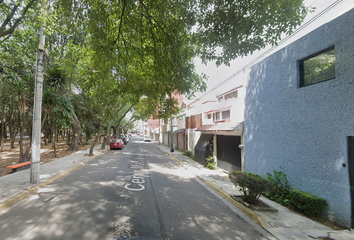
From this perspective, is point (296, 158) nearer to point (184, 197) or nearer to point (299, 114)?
point (299, 114)

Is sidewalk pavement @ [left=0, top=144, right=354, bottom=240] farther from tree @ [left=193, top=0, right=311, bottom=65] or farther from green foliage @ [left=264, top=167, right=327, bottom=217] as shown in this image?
tree @ [left=193, top=0, right=311, bottom=65]

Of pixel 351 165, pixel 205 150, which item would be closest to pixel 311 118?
pixel 351 165

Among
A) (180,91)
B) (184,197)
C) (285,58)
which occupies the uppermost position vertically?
(285,58)

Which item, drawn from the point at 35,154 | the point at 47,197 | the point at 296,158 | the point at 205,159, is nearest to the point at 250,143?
the point at 296,158

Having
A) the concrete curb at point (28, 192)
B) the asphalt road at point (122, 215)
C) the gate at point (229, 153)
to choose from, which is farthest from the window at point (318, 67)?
the concrete curb at point (28, 192)

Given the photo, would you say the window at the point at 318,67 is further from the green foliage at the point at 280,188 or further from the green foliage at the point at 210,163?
the green foliage at the point at 210,163

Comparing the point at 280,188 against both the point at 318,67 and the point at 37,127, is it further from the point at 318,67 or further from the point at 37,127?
the point at 37,127

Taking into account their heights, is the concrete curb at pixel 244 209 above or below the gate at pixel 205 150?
below

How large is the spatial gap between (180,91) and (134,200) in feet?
14.1

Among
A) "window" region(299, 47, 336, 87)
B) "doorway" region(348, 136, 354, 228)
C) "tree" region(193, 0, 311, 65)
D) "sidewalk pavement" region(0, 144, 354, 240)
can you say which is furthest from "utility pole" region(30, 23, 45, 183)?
"doorway" region(348, 136, 354, 228)

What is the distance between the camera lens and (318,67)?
4922 mm

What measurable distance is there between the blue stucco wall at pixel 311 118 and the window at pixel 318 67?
0.53ft

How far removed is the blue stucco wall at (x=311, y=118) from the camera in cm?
412

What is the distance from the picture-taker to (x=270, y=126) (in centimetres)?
653
